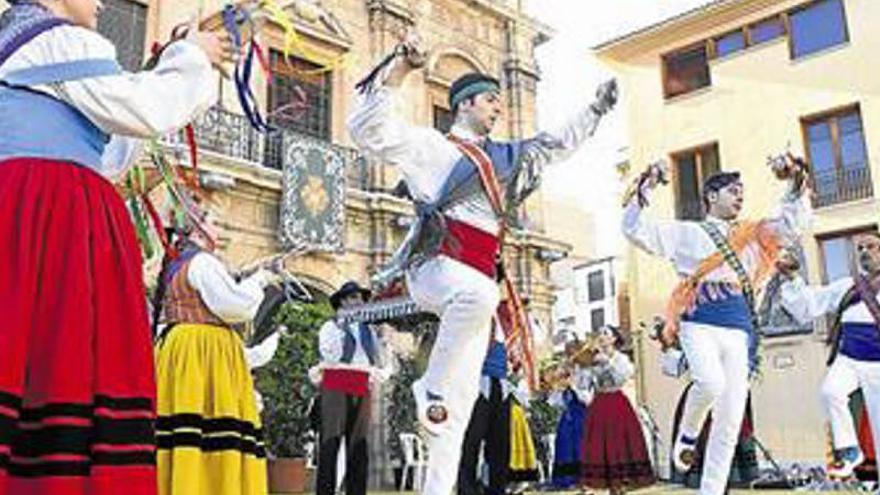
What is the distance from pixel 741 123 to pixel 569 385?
35.7 ft

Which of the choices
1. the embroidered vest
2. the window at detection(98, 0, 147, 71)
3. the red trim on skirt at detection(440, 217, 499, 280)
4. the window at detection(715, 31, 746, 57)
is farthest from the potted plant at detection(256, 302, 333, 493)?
the window at detection(715, 31, 746, 57)

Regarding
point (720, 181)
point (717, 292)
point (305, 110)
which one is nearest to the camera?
point (717, 292)

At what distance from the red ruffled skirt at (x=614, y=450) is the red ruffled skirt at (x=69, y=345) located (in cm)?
544

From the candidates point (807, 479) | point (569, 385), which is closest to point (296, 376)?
point (569, 385)

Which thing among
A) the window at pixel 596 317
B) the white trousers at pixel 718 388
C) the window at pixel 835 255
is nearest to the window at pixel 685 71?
the window at pixel 835 255

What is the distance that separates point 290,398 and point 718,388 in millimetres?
7360

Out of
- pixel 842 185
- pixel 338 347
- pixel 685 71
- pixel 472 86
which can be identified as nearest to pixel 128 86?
pixel 472 86

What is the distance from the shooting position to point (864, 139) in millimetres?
16297

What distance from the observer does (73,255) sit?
201 cm

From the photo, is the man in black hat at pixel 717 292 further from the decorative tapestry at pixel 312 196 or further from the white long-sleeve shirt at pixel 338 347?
the decorative tapestry at pixel 312 196

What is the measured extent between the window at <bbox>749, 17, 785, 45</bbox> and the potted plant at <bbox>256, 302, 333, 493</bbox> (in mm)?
11483

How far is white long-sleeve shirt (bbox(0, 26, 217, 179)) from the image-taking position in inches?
82.4

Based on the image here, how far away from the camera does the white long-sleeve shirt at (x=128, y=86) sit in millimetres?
2094

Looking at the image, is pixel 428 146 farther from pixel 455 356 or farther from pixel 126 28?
pixel 126 28
